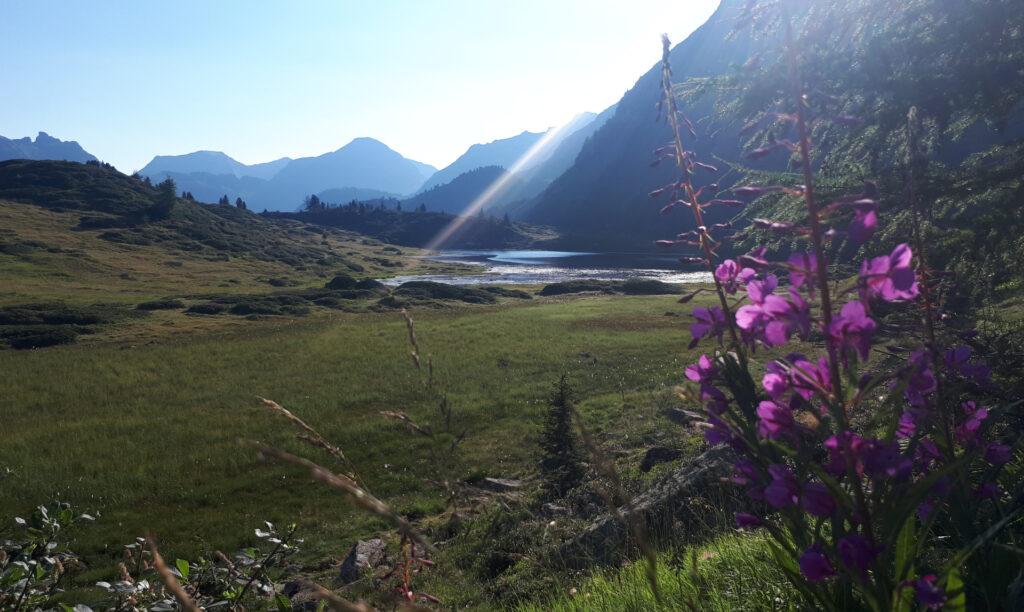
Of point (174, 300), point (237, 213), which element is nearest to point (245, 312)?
point (174, 300)

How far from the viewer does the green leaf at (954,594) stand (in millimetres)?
1397

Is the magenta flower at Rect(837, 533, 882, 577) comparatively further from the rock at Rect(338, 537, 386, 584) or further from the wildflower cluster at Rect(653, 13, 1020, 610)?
the rock at Rect(338, 537, 386, 584)

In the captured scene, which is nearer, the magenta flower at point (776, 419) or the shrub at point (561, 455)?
the magenta flower at point (776, 419)

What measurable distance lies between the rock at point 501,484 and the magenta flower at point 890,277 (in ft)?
35.5

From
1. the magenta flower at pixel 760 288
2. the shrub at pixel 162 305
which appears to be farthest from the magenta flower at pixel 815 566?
the shrub at pixel 162 305

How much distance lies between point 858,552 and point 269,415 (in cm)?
1940

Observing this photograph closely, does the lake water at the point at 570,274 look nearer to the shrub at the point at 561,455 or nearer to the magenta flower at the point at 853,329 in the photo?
the shrub at the point at 561,455

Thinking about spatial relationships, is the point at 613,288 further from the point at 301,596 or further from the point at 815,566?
the point at 815,566

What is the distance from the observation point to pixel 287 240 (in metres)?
143

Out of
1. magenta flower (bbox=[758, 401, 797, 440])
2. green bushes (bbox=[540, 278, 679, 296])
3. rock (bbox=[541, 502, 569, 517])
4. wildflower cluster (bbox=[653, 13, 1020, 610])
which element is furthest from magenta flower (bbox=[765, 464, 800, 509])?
green bushes (bbox=[540, 278, 679, 296])

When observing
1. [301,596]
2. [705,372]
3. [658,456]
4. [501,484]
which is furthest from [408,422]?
[501,484]

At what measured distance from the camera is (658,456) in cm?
1107

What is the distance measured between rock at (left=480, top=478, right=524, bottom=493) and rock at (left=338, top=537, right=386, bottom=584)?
3.08m

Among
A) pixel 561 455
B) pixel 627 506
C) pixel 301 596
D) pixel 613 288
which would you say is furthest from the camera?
pixel 613 288
